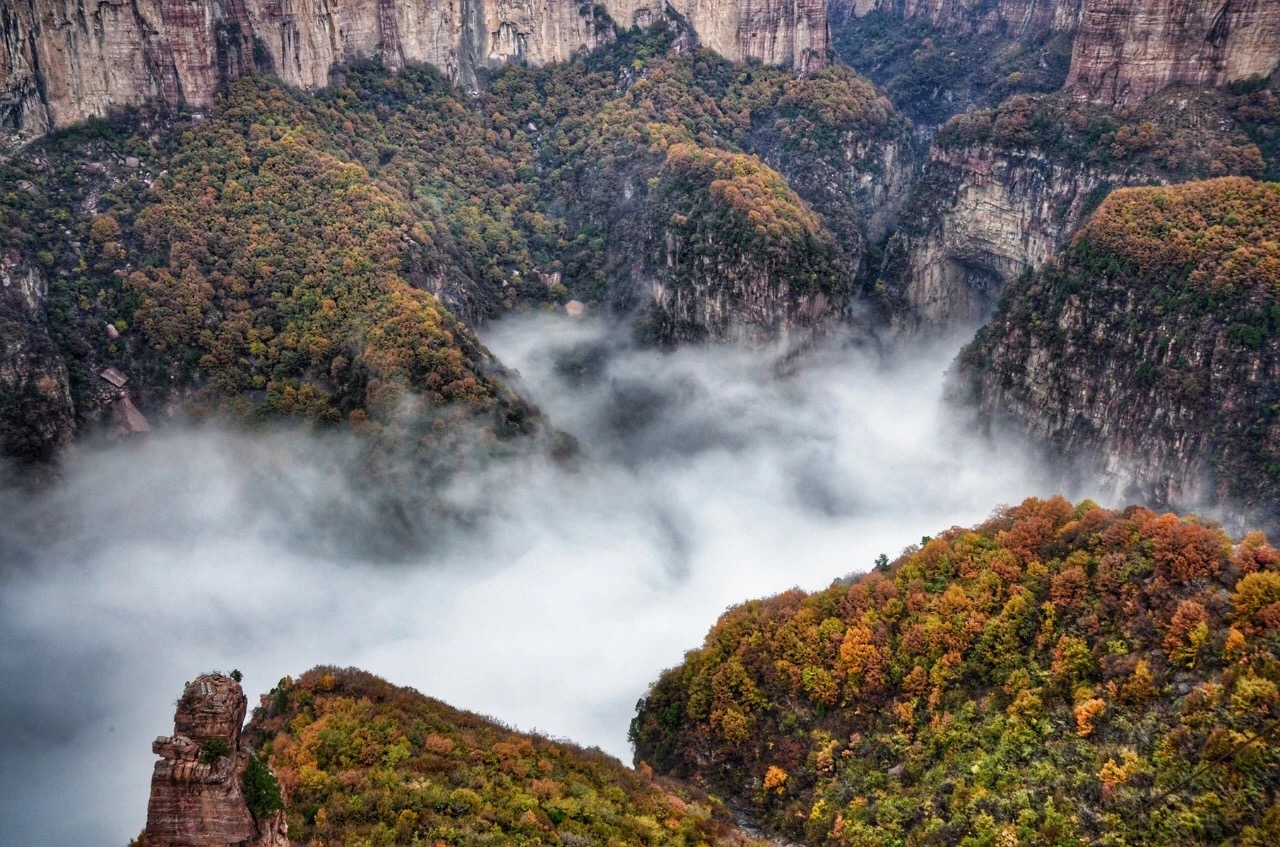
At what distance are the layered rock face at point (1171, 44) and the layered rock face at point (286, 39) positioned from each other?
42014 mm

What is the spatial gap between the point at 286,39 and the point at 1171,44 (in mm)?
80469

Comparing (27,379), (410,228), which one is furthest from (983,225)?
(27,379)

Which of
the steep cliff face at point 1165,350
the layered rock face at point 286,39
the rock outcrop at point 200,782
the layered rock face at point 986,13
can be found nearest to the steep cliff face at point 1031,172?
the steep cliff face at point 1165,350

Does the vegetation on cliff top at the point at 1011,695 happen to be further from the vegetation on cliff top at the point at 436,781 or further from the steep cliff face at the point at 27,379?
the steep cliff face at the point at 27,379

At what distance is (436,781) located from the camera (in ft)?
113

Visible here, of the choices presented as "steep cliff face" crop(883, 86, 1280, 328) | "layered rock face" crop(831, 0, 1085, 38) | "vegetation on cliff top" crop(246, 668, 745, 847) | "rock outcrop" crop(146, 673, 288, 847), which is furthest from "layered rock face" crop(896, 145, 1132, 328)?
"rock outcrop" crop(146, 673, 288, 847)

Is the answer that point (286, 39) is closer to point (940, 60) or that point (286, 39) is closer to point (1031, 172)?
point (1031, 172)

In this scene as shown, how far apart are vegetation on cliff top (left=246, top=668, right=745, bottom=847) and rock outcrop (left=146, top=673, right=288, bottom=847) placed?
549 cm

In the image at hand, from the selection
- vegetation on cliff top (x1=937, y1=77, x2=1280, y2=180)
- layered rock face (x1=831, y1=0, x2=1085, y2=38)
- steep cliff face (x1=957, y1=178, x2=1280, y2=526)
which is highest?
layered rock face (x1=831, y1=0, x2=1085, y2=38)

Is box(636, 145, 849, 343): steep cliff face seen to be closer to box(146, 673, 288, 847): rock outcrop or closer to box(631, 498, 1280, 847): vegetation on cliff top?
box(631, 498, 1280, 847): vegetation on cliff top

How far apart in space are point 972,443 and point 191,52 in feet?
244

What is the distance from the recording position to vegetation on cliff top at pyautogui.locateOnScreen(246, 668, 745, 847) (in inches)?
1243

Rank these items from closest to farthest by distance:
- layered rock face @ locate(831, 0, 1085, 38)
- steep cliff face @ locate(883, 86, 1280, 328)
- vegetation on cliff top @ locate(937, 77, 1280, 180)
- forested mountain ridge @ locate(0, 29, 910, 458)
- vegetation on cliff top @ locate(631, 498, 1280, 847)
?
vegetation on cliff top @ locate(631, 498, 1280, 847), forested mountain ridge @ locate(0, 29, 910, 458), vegetation on cliff top @ locate(937, 77, 1280, 180), steep cliff face @ locate(883, 86, 1280, 328), layered rock face @ locate(831, 0, 1085, 38)

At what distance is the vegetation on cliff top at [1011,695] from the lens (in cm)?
2908
